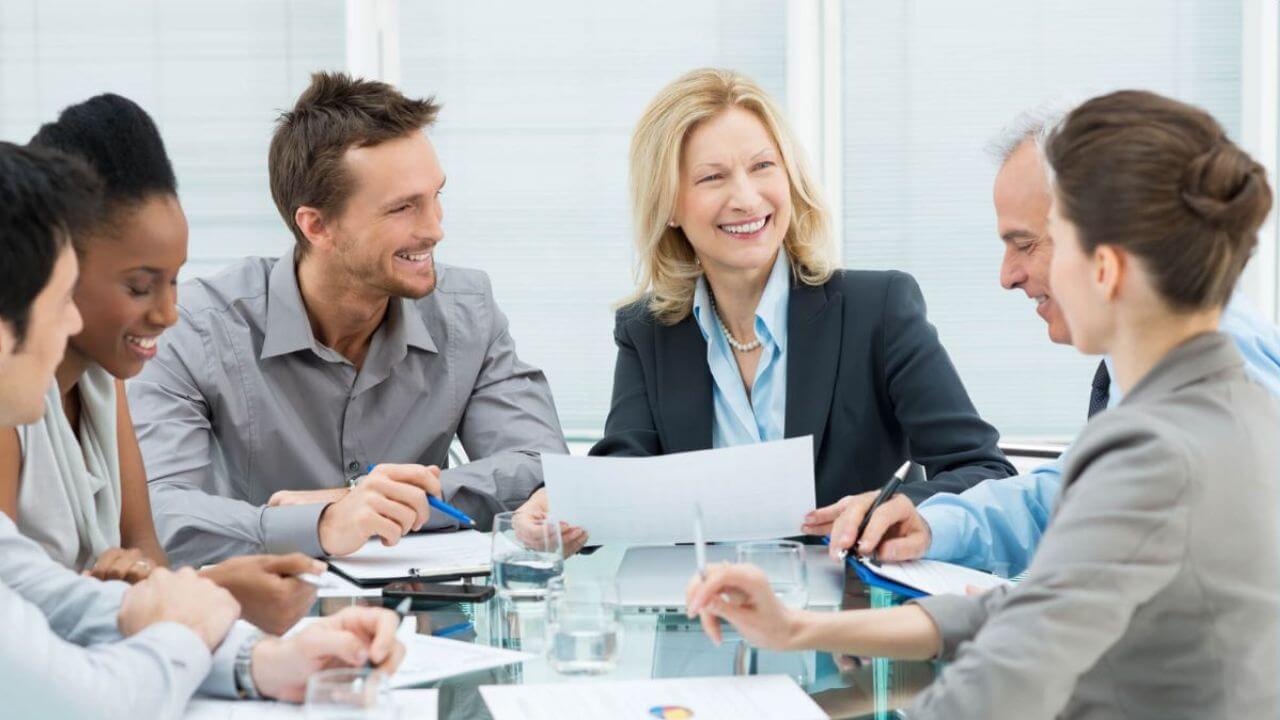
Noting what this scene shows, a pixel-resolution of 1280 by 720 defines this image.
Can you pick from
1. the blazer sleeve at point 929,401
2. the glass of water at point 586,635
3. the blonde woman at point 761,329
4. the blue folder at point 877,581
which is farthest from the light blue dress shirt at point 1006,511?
the glass of water at point 586,635

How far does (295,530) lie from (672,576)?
65cm

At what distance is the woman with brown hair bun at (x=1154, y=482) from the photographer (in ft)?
3.59

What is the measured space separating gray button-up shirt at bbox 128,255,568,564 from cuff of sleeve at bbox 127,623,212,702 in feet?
3.30

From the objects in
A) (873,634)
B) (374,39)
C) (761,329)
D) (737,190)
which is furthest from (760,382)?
(374,39)

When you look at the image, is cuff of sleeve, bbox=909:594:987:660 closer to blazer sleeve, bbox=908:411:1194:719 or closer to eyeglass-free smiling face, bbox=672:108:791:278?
blazer sleeve, bbox=908:411:1194:719

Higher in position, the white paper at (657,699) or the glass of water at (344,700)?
the glass of water at (344,700)

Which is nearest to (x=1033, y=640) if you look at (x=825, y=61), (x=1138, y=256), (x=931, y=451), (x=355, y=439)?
(x=1138, y=256)

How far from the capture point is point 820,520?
2.01m

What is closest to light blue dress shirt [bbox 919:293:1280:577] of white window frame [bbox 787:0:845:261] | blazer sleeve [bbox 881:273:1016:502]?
blazer sleeve [bbox 881:273:1016:502]

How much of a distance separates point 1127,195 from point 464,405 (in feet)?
5.99

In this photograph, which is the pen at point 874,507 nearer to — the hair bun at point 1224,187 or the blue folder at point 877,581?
the blue folder at point 877,581

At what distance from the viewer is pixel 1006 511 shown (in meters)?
2.07

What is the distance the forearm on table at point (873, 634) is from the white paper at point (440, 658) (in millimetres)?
361

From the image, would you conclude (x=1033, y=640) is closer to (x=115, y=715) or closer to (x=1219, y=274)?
(x=1219, y=274)
